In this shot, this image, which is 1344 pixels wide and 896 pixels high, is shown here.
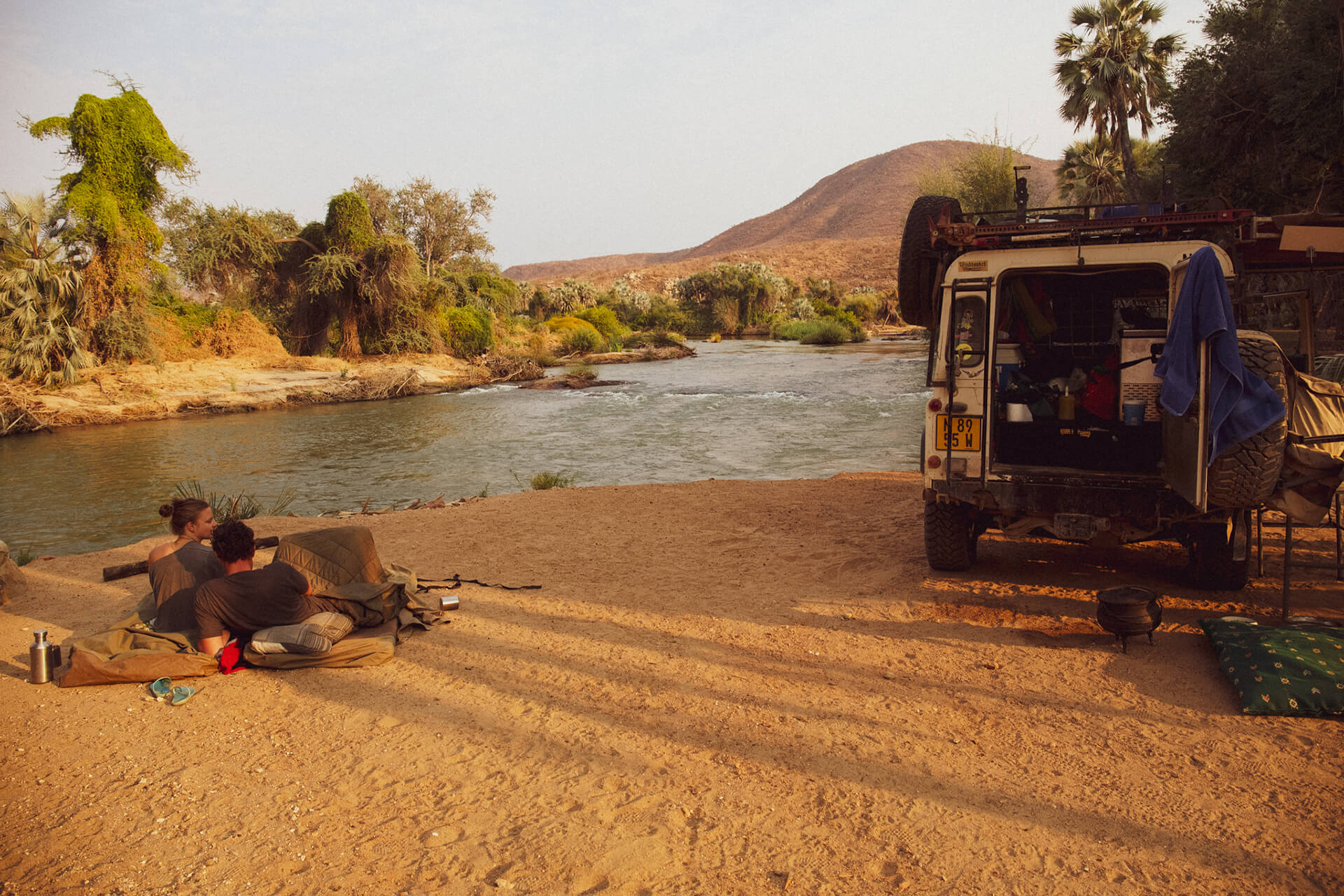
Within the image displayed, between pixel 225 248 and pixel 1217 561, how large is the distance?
1682 inches

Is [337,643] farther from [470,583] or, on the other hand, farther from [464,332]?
[464,332]

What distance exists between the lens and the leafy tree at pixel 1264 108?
15.5 metres

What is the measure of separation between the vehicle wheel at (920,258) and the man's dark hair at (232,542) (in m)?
5.16

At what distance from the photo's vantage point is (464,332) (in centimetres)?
4191

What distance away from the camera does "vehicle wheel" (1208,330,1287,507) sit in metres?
4.79

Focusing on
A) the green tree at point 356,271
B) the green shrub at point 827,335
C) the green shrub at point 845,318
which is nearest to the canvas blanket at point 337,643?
the green tree at point 356,271

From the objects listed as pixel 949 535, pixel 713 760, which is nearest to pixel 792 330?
pixel 949 535

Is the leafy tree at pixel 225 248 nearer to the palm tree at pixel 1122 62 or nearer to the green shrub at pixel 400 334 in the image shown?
the green shrub at pixel 400 334

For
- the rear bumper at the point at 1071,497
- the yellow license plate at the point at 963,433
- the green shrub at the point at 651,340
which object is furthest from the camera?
the green shrub at the point at 651,340

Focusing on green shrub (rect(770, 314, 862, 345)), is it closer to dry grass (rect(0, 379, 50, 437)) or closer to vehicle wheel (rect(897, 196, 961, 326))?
dry grass (rect(0, 379, 50, 437))

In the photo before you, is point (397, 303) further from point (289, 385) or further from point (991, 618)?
point (991, 618)

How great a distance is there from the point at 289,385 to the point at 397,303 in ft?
26.5

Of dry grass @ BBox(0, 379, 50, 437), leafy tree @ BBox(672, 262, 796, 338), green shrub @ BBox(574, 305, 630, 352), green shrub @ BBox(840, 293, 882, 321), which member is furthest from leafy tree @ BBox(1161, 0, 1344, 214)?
leafy tree @ BBox(672, 262, 796, 338)

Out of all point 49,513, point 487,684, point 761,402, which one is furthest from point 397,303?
point 487,684
